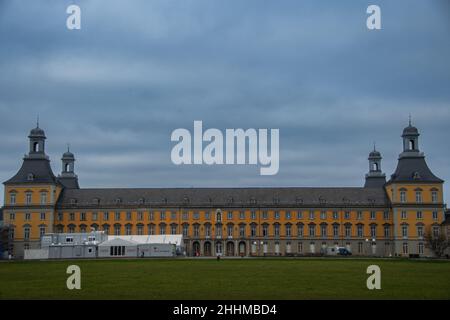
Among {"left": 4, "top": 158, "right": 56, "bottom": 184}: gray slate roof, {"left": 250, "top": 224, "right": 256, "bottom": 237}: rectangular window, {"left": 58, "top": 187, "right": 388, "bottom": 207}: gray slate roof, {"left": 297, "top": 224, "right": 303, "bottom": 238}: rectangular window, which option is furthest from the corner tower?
{"left": 297, "top": 224, "right": 303, "bottom": 238}: rectangular window

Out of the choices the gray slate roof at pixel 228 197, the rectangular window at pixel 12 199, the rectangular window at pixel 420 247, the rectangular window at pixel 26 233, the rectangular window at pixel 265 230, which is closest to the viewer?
the rectangular window at pixel 420 247

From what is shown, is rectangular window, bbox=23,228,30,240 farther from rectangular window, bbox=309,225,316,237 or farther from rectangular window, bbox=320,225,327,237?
rectangular window, bbox=320,225,327,237

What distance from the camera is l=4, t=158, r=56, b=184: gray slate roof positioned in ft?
288

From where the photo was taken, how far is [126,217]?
90.2 m

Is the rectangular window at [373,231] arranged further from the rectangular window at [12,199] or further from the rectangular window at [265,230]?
the rectangular window at [12,199]

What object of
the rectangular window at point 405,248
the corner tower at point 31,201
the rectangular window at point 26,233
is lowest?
the rectangular window at point 405,248

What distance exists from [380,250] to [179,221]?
26.2 metres

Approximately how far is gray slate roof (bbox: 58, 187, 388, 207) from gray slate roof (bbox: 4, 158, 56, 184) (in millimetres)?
4510

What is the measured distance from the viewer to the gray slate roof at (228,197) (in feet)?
296

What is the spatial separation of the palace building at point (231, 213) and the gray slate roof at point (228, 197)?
13 centimetres

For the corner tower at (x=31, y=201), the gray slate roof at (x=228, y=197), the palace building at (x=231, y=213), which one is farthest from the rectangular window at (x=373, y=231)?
the corner tower at (x=31, y=201)
